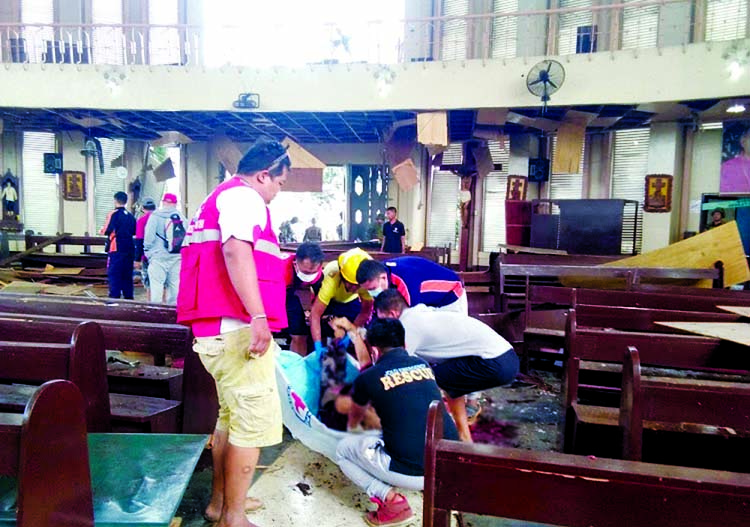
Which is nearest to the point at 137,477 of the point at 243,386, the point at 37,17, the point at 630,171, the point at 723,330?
the point at 243,386

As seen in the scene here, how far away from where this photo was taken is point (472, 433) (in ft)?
11.9

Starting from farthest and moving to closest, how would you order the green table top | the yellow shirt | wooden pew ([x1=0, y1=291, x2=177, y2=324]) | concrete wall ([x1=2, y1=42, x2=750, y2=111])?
concrete wall ([x1=2, y1=42, x2=750, y2=111]) < the yellow shirt < wooden pew ([x1=0, y1=291, x2=177, y2=324]) < the green table top

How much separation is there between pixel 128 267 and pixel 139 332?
4.74 m

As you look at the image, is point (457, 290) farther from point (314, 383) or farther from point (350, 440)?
point (350, 440)

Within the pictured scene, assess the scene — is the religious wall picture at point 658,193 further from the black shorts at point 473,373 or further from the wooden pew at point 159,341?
the wooden pew at point 159,341

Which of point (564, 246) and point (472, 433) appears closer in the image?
point (472, 433)

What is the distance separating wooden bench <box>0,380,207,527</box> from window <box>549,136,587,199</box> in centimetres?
1059

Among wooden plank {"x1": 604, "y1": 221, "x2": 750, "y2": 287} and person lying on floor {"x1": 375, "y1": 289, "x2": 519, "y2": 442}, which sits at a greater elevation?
wooden plank {"x1": 604, "y1": 221, "x2": 750, "y2": 287}

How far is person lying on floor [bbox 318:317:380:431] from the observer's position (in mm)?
2914

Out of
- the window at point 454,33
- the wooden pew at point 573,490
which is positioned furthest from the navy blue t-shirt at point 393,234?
the wooden pew at point 573,490

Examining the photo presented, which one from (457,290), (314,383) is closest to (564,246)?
(457,290)

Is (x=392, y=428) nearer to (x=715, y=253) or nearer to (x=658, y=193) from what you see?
(x=715, y=253)

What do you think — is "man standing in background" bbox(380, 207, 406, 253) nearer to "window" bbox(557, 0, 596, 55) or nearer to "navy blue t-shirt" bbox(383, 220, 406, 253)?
"navy blue t-shirt" bbox(383, 220, 406, 253)

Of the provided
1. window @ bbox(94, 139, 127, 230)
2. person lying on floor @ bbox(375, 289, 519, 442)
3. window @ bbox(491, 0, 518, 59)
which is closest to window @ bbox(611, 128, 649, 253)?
window @ bbox(491, 0, 518, 59)
